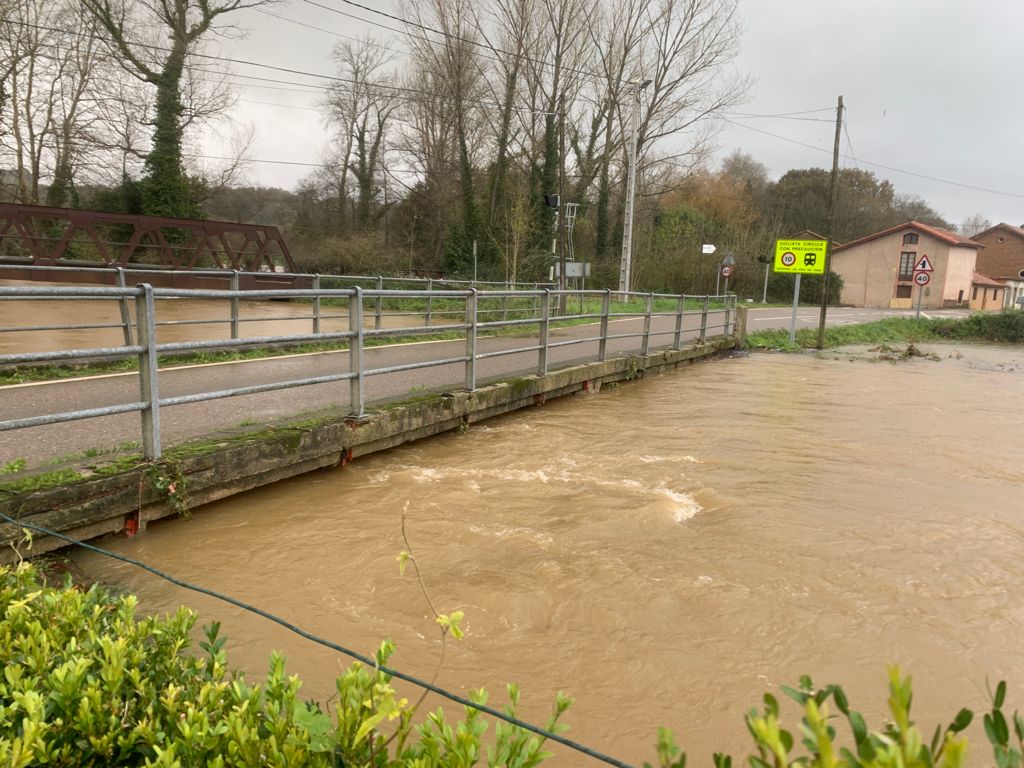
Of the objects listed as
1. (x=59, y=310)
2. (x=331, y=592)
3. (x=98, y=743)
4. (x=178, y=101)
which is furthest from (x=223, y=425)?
(x=178, y=101)

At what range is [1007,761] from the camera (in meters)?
0.95

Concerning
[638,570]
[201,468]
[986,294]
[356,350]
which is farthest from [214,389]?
[986,294]

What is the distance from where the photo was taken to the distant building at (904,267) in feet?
149

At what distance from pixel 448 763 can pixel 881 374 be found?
47.1ft

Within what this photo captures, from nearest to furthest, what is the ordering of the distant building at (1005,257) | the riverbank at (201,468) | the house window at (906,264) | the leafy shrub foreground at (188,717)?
the leafy shrub foreground at (188,717) < the riverbank at (201,468) < the house window at (906,264) < the distant building at (1005,257)

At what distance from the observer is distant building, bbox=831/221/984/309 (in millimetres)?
45281

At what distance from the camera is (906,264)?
45906 millimetres

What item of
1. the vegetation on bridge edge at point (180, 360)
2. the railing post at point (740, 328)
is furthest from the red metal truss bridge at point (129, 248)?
the railing post at point (740, 328)

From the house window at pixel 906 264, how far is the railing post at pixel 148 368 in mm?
51055

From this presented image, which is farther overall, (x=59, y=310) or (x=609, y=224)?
(x=609, y=224)

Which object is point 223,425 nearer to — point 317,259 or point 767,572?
point 767,572

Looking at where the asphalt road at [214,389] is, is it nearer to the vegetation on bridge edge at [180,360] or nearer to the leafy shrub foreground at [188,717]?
the vegetation on bridge edge at [180,360]

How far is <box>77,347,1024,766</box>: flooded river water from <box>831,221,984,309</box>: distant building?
148 feet

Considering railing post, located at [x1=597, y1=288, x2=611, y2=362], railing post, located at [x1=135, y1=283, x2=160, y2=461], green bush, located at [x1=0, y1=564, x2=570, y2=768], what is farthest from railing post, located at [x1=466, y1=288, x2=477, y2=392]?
green bush, located at [x1=0, y1=564, x2=570, y2=768]
